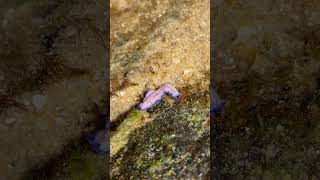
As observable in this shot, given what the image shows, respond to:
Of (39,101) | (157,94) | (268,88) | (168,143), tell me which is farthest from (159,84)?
(39,101)

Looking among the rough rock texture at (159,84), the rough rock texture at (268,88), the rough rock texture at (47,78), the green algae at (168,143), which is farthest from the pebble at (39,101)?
the rough rock texture at (268,88)

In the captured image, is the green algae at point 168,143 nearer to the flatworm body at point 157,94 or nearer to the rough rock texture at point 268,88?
the flatworm body at point 157,94

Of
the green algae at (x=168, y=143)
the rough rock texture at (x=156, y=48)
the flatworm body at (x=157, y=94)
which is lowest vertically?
the green algae at (x=168, y=143)

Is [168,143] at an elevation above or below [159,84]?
below

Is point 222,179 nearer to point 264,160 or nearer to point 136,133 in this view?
point 264,160

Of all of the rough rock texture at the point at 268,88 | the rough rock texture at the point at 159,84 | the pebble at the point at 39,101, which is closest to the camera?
the rough rock texture at the point at 268,88

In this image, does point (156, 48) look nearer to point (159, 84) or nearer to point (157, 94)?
point (159, 84)

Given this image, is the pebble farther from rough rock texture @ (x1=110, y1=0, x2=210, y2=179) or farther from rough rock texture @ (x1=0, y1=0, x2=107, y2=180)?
rough rock texture @ (x1=110, y1=0, x2=210, y2=179)
